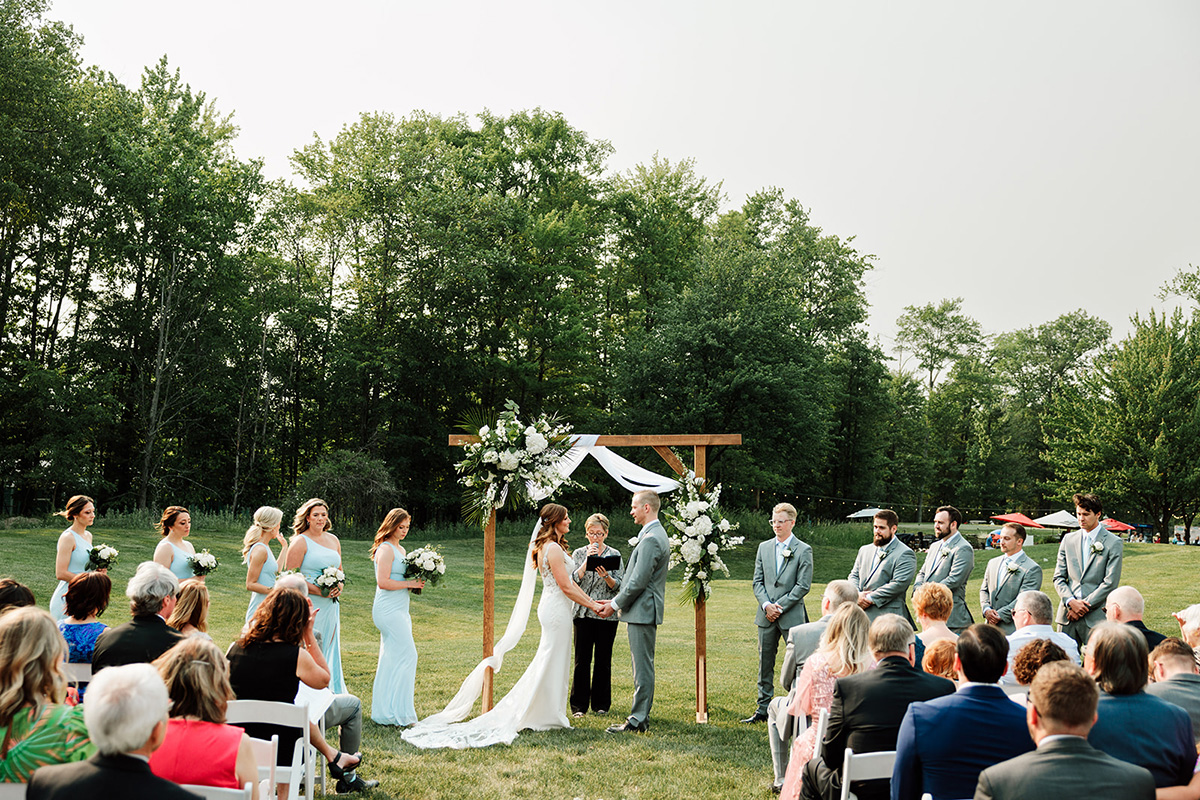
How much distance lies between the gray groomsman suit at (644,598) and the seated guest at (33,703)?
5.29 meters

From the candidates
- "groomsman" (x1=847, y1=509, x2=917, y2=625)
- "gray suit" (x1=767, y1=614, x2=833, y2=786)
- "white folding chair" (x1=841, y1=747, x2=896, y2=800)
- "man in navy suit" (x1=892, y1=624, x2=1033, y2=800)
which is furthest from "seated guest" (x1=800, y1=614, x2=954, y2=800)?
"groomsman" (x1=847, y1=509, x2=917, y2=625)

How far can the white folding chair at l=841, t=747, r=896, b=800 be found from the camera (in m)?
4.23

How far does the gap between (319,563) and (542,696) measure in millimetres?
2350

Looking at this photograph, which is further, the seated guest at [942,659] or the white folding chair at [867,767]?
the seated guest at [942,659]

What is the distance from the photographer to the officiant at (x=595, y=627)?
8812 mm

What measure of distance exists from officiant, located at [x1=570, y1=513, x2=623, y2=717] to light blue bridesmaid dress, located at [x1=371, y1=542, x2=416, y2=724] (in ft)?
5.29

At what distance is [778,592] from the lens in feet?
28.8

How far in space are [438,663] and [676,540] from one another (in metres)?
4.70

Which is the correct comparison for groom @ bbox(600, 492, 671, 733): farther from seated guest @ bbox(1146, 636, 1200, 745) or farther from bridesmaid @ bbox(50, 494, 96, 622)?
bridesmaid @ bbox(50, 494, 96, 622)

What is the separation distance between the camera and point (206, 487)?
104ft

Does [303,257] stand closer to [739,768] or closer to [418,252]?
[418,252]

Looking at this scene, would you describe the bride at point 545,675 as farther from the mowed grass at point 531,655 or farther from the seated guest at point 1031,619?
the seated guest at point 1031,619

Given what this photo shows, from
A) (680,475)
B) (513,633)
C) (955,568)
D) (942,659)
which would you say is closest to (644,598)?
(513,633)

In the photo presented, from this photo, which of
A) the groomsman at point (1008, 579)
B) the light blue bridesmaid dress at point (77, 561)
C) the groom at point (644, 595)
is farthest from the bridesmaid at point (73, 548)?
the groomsman at point (1008, 579)
